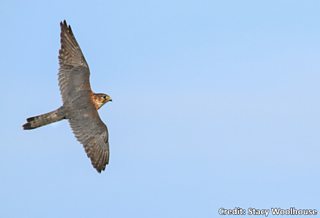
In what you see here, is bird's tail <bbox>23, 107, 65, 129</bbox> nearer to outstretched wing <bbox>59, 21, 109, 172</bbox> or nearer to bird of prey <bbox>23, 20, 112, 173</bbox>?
bird of prey <bbox>23, 20, 112, 173</bbox>

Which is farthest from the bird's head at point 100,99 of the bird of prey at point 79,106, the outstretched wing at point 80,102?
the outstretched wing at point 80,102

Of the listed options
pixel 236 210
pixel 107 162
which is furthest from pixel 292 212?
pixel 107 162

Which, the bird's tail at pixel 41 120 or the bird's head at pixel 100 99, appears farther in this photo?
the bird's head at pixel 100 99

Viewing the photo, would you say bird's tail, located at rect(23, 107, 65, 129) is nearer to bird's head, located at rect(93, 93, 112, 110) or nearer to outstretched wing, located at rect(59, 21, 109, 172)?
outstretched wing, located at rect(59, 21, 109, 172)

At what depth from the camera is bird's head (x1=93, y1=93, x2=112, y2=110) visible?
28.1 m

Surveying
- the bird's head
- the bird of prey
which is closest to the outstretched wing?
the bird of prey

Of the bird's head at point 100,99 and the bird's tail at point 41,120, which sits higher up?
the bird's head at point 100,99

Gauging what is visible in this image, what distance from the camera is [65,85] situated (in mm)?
27859

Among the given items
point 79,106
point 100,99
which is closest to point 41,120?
point 79,106

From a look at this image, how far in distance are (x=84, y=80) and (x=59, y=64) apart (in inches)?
38.3

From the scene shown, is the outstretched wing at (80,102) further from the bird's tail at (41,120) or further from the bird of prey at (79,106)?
the bird's tail at (41,120)

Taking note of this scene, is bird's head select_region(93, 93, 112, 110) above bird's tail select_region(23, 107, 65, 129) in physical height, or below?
above

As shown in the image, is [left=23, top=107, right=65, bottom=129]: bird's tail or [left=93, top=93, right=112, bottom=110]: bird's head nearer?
[left=23, top=107, right=65, bottom=129]: bird's tail

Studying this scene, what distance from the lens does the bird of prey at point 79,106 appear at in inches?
1071
